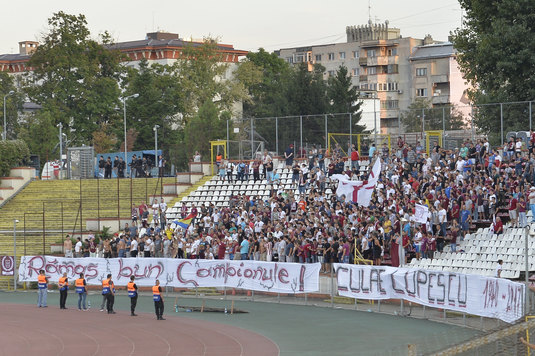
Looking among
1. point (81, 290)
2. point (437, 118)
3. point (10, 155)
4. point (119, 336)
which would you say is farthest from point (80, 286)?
point (10, 155)

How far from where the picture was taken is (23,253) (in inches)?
2101

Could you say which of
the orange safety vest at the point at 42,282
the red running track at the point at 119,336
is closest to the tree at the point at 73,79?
the orange safety vest at the point at 42,282

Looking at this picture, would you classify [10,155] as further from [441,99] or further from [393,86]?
[393,86]

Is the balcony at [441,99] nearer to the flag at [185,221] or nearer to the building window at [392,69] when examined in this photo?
the building window at [392,69]

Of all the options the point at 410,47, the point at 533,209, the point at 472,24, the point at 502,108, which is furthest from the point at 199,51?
the point at 533,209

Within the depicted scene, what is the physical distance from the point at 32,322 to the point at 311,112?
54.5 meters

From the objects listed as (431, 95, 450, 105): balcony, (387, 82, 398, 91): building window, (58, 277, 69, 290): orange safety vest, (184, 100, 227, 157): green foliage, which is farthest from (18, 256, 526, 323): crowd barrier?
(387, 82, 398, 91): building window

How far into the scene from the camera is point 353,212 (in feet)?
139

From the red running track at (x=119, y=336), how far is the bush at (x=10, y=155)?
2869 cm

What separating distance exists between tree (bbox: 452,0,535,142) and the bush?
3146 cm

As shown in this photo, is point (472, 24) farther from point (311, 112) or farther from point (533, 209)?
point (311, 112)

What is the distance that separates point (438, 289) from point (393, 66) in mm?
115349

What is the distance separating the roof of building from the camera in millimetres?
136125

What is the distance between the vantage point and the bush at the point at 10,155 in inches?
2564
